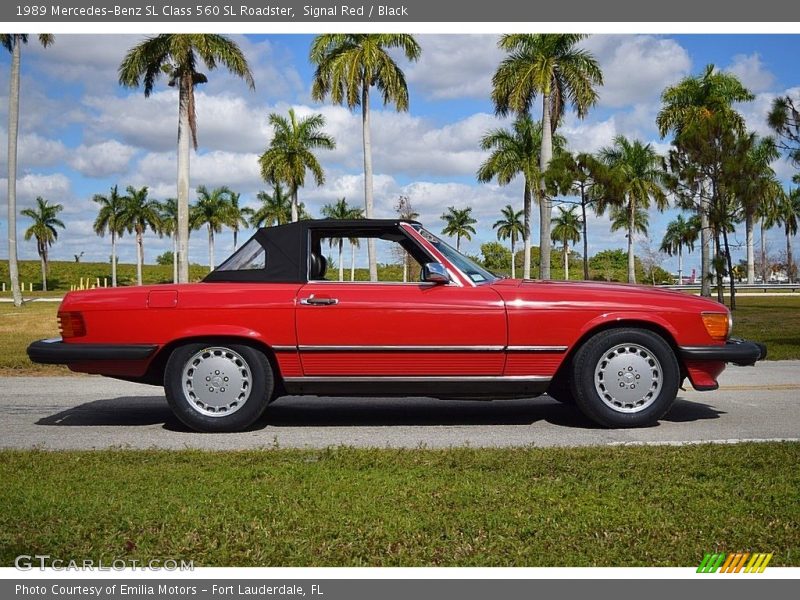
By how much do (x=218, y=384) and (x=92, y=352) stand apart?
3.41ft

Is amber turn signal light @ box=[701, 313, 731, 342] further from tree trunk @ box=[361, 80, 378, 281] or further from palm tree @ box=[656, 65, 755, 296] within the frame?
palm tree @ box=[656, 65, 755, 296]

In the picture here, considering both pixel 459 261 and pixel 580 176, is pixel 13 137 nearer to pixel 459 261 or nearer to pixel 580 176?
pixel 580 176

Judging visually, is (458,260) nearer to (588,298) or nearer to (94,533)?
(588,298)

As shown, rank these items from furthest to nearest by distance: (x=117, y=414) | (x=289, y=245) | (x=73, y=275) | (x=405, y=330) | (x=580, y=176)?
1. (x=73, y=275)
2. (x=580, y=176)
3. (x=117, y=414)
4. (x=289, y=245)
5. (x=405, y=330)

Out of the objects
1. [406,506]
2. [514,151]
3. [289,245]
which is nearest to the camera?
[406,506]

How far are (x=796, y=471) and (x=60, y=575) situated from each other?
3.96 meters

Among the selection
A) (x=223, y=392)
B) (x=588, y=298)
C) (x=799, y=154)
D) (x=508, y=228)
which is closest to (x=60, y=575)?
(x=223, y=392)

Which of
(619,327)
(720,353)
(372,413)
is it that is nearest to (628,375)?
(619,327)

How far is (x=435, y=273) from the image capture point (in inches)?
241

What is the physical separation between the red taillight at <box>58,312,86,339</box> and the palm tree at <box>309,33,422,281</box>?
24798mm

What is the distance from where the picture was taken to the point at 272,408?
24.4 ft

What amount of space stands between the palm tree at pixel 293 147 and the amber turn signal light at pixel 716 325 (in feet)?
140

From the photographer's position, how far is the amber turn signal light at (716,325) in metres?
6.25

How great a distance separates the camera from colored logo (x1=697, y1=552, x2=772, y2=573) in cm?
314
